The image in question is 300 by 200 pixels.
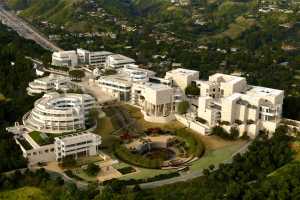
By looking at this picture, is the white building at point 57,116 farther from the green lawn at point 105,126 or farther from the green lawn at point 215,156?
the green lawn at point 215,156

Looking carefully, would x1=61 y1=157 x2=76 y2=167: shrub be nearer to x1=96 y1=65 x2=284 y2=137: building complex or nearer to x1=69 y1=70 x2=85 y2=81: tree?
x1=96 y1=65 x2=284 y2=137: building complex


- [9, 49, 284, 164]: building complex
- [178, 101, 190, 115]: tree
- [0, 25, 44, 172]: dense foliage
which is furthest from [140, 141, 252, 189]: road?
[178, 101, 190, 115]: tree

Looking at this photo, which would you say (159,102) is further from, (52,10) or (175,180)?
(52,10)

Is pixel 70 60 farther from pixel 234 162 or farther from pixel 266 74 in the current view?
pixel 234 162

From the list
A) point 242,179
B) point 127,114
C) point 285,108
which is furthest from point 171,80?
point 242,179

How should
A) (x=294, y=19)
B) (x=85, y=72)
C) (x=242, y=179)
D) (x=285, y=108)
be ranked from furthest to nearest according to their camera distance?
(x=294, y=19), (x=85, y=72), (x=285, y=108), (x=242, y=179)

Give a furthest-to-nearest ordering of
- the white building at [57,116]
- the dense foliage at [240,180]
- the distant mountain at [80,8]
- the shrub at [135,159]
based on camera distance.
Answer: the distant mountain at [80,8] → the white building at [57,116] → the shrub at [135,159] → the dense foliage at [240,180]

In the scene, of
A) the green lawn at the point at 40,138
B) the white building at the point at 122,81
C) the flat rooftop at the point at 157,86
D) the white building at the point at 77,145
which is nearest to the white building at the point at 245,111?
the flat rooftop at the point at 157,86
